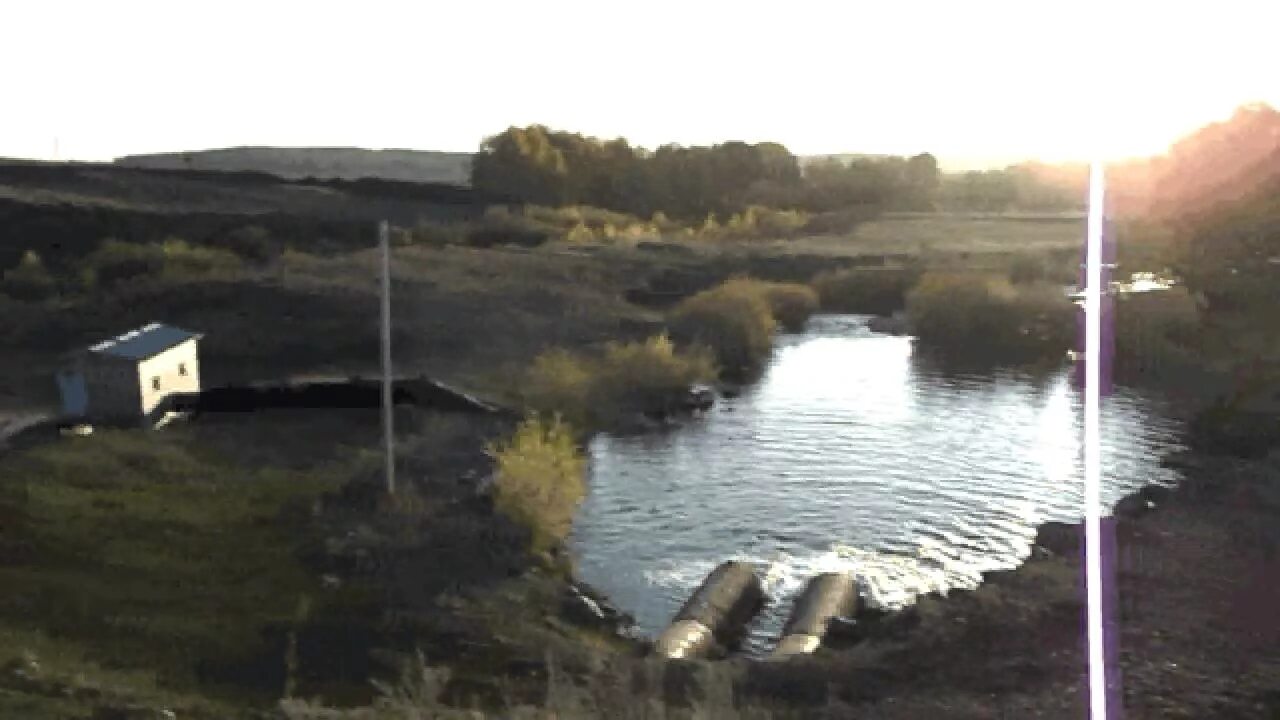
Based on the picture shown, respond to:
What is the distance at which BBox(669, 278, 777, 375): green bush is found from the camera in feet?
168

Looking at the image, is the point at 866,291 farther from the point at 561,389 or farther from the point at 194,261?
the point at 194,261

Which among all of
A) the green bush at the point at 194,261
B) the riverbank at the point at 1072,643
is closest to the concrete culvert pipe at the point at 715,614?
the riverbank at the point at 1072,643

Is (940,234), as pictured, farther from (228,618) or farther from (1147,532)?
(228,618)

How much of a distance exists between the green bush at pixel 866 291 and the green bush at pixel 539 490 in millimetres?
45259

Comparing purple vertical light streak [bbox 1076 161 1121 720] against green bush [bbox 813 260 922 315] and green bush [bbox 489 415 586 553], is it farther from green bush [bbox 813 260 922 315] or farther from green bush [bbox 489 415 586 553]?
green bush [bbox 813 260 922 315]

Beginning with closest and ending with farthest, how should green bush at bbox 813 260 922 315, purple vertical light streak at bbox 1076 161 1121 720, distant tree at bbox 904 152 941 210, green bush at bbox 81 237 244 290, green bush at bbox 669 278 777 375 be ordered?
purple vertical light streak at bbox 1076 161 1121 720 → green bush at bbox 669 278 777 375 → green bush at bbox 81 237 244 290 → green bush at bbox 813 260 922 315 → distant tree at bbox 904 152 941 210

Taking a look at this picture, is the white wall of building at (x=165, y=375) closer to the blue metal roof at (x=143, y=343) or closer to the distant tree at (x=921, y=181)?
the blue metal roof at (x=143, y=343)

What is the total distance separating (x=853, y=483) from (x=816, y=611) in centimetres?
1097

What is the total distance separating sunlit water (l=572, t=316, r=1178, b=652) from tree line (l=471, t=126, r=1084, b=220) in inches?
2340

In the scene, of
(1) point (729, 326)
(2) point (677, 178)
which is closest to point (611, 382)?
(1) point (729, 326)

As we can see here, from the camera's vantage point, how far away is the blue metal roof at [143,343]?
30078mm

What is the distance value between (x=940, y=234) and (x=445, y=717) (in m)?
97.7

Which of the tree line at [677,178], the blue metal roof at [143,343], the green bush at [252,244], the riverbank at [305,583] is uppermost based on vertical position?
the tree line at [677,178]

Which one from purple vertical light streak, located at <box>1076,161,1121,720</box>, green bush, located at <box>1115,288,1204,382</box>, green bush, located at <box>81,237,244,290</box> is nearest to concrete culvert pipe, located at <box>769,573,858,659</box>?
purple vertical light streak, located at <box>1076,161,1121,720</box>
